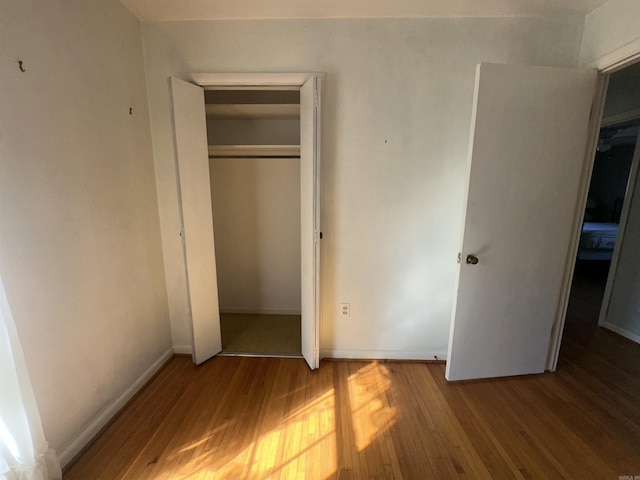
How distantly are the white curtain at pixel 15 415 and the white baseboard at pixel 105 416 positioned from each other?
258 mm

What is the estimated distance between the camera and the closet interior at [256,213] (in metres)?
2.59

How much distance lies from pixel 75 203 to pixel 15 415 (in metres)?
0.96

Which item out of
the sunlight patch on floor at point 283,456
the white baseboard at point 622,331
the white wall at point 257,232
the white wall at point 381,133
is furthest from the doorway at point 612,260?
the white wall at point 257,232

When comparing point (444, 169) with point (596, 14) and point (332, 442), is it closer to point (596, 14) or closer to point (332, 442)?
point (596, 14)

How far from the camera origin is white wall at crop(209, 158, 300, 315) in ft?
9.20

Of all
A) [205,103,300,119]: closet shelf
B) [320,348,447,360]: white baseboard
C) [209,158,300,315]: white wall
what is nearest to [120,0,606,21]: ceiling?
[205,103,300,119]: closet shelf

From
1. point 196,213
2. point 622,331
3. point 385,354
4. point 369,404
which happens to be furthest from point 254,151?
point 622,331

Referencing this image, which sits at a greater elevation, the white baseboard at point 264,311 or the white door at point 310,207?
the white door at point 310,207

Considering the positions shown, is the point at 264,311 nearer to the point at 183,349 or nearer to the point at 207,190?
the point at 183,349

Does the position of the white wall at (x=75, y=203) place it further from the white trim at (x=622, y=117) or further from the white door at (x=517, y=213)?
the white trim at (x=622, y=117)

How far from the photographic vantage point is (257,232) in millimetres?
2955

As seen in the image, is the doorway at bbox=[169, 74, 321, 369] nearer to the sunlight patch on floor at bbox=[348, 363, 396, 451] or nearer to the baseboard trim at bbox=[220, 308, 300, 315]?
the sunlight patch on floor at bbox=[348, 363, 396, 451]

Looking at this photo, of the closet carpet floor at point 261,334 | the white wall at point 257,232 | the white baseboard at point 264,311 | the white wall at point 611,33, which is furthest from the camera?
the white baseboard at point 264,311

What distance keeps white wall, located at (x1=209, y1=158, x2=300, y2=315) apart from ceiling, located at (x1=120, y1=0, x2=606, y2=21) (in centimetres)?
119
